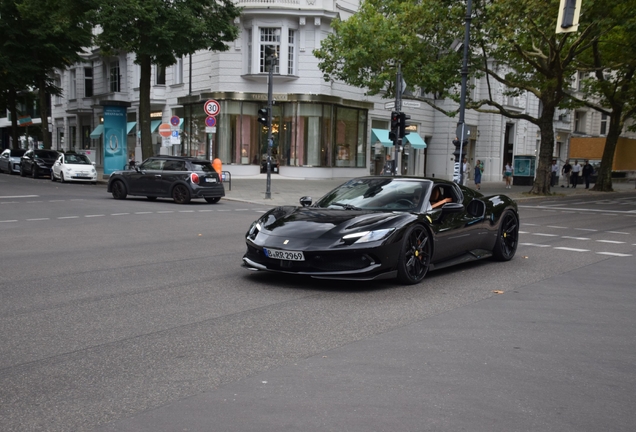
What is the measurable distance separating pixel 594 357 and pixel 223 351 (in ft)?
9.69

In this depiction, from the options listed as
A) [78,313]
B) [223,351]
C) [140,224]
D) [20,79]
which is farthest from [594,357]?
[20,79]

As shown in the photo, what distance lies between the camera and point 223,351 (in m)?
5.12

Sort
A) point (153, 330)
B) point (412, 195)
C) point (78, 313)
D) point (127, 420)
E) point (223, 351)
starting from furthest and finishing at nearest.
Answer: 1. point (412, 195)
2. point (78, 313)
3. point (153, 330)
4. point (223, 351)
5. point (127, 420)

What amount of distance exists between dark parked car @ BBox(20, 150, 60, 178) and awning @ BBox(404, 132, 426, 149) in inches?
853

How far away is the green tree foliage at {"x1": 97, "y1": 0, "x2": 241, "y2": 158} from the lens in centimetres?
2720

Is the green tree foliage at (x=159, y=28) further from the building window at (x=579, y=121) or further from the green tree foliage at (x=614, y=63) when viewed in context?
the building window at (x=579, y=121)

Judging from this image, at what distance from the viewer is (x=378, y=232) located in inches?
297

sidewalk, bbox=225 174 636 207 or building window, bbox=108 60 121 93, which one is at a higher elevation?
building window, bbox=108 60 121 93

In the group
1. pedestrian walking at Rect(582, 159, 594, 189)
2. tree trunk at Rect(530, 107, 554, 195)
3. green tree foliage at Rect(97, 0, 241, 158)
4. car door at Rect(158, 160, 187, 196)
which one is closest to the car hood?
car door at Rect(158, 160, 187, 196)

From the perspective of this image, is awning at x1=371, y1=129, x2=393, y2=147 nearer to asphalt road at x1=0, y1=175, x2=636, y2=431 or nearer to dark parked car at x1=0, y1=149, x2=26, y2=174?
dark parked car at x1=0, y1=149, x2=26, y2=174

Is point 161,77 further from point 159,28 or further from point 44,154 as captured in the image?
point 159,28

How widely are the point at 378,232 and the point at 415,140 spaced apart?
37.0m

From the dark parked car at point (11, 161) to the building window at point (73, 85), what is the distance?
47.0 ft

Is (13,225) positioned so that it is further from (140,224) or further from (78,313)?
(78,313)
